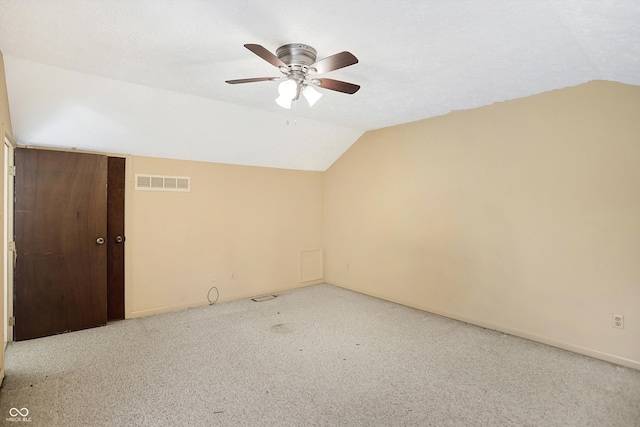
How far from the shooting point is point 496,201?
11.3 feet

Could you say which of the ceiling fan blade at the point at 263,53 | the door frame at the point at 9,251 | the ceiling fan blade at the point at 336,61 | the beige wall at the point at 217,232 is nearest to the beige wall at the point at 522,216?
the beige wall at the point at 217,232

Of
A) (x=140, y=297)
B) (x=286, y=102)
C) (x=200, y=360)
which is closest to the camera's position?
(x=286, y=102)

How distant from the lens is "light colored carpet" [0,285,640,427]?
2055mm

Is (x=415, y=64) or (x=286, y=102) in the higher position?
(x=415, y=64)

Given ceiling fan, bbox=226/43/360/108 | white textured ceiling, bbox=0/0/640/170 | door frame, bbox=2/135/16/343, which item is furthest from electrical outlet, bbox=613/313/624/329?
door frame, bbox=2/135/16/343

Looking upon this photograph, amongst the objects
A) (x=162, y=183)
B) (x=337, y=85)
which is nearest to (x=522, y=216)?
(x=337, y=85)

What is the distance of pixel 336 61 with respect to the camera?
76.1 inches

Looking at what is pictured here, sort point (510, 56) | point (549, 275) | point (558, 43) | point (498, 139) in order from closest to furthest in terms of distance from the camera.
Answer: point (558, 43), point (510, 56), point (549, 275), point (498, 139)

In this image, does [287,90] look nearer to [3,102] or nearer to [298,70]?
[298,70]

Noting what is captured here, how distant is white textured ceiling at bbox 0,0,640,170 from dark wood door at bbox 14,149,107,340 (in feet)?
1.01

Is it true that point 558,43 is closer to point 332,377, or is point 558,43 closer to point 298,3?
point 298,3

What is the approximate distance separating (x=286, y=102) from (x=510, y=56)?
1.64 meters

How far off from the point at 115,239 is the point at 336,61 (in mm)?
3254

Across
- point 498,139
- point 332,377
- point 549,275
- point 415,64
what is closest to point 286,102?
point 415,64
